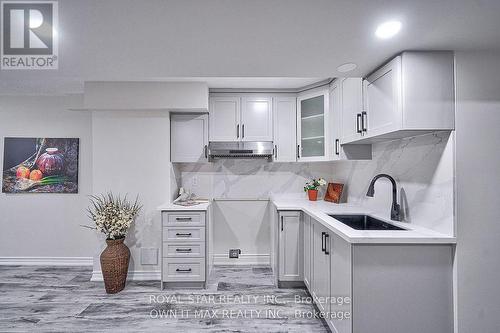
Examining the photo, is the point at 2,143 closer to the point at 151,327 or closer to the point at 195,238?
the point at 195,238

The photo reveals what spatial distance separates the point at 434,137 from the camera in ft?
5.16

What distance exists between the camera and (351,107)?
7.05 feet

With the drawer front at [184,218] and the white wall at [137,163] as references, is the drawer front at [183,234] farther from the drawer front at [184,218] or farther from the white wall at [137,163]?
the white wall at [137,163]

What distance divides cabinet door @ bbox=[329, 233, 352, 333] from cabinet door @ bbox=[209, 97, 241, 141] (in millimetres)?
1882

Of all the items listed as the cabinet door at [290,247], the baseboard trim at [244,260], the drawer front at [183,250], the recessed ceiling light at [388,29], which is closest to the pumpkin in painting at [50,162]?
the drawer front at [183,250]

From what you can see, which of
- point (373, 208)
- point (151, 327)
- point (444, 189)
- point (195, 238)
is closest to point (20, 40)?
point (195, 238)

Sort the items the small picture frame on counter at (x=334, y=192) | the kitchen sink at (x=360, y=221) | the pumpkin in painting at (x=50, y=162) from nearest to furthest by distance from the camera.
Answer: the kitchen sink at (x=360, y=221), the small picture frame on counter at (x=334, y=192), the pumpkin in painting at (x=50, y=162)

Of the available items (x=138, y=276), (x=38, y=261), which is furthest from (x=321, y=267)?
(x=38, y=261)

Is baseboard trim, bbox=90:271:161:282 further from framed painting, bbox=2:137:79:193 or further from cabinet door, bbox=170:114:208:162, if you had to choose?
cabinet door, bbox=170:114:208:162

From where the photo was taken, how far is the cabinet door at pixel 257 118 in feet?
10.1

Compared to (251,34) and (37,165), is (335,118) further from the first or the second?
(37,165)

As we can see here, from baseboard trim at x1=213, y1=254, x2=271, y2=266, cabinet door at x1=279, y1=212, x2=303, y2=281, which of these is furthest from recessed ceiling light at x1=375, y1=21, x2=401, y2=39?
baseboard trim at x1=213, y1=254, x2=271, y2=266

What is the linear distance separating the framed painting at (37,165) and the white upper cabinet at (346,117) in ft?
11.7

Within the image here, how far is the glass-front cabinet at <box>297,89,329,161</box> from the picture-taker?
2.76m
